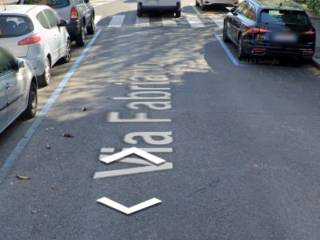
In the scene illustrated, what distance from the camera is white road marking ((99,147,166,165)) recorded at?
701 cm

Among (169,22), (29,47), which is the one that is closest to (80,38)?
(29,47)

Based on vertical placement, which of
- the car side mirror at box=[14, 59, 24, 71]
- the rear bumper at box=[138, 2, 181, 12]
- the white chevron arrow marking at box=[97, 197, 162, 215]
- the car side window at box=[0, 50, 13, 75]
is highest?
the car side window at box=[0, 50, 13, 75]

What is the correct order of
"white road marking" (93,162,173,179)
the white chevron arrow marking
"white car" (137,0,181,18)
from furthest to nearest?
"white car" (137,0,181,18) → "white road marking" (93,162,173,179) → the white chevron arrow marking

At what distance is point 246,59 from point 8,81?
8.56m

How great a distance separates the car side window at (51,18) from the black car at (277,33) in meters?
4.75

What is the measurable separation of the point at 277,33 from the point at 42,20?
5.78m

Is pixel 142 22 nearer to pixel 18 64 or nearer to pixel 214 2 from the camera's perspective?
pixel 214 2

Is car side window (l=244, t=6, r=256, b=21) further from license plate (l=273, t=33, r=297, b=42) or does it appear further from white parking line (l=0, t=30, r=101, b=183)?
white parking line (l=0, t=30, r=101, b=183)

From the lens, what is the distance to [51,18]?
1257 centimetres

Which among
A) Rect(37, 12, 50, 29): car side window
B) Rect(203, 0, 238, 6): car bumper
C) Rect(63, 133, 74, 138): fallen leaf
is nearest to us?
Rect(63, 133, 74, 138): fallen leaf

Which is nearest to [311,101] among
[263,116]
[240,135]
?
[263,116]

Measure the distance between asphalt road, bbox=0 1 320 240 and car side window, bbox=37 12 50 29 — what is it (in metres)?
1.17

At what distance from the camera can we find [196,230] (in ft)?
16.8

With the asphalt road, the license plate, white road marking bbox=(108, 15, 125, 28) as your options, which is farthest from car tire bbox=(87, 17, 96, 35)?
the license plate
